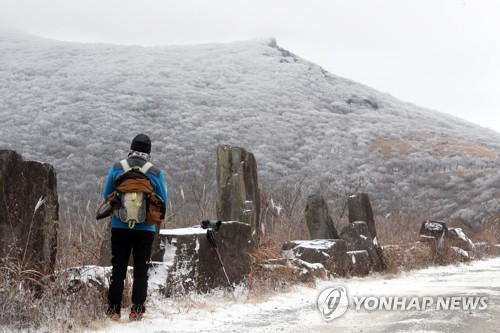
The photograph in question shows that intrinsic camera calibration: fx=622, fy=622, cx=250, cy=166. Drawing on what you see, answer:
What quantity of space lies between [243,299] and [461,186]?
2603cm

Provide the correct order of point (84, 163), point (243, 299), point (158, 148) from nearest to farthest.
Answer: point (243, 299)
point (84, 163)
point (158, 148)

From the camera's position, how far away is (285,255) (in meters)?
9.22

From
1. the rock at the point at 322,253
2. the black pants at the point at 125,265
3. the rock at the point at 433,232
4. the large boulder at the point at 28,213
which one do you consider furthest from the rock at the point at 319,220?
the large boulder at the point at 28,213

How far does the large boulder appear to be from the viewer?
507 centimetres

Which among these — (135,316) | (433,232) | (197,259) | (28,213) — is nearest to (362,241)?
(433,232)

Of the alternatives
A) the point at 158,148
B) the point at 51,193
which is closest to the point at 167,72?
the point at 158,148

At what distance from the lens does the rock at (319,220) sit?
11.3 metres

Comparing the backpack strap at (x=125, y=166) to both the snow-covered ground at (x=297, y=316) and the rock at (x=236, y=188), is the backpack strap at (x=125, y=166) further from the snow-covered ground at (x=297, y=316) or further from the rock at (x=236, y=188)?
the rock at (x=236, y=188)

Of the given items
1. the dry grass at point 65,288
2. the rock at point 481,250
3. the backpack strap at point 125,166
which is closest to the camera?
the dry grass at point 65,288

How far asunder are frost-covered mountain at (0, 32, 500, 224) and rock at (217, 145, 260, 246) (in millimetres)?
13790

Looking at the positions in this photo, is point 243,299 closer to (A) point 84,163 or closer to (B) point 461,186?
(A) point 84,163

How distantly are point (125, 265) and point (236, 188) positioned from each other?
140 inches

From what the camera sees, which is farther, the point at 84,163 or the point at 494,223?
the point at 84,163

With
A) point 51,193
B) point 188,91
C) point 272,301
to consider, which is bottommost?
point 272,301
